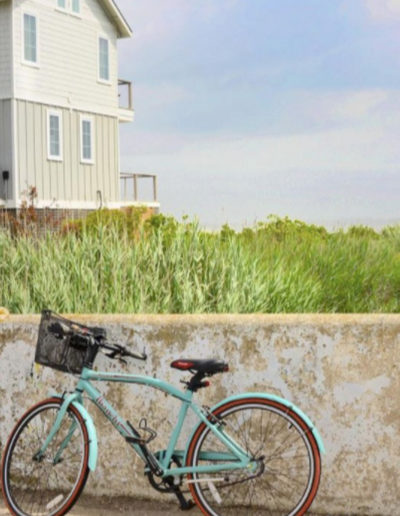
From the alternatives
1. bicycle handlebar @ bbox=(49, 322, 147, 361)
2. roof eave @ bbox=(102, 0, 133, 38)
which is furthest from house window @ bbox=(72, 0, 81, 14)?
bicycle handlebar @ bbox=(49, 322, 147, 361)

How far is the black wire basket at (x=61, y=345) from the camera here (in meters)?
4.81

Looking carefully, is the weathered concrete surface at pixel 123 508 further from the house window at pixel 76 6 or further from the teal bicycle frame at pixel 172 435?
the house window at pixel 76 6

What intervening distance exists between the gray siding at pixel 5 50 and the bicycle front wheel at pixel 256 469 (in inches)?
973

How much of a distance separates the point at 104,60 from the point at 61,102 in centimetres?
338

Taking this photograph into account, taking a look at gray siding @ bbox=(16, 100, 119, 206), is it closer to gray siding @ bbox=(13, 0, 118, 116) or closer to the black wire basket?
gray siding @ bbox=(13, 0, 118, 116)

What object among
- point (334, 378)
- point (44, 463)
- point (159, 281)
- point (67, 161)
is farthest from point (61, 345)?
point (67, 161)

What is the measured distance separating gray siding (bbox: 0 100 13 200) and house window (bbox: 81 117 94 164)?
146 inches

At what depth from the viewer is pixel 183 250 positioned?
9172mm

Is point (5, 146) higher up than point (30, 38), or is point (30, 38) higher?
point (30, 38)

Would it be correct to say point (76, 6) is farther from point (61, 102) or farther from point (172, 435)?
point (172, 435)

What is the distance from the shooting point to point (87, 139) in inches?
1249

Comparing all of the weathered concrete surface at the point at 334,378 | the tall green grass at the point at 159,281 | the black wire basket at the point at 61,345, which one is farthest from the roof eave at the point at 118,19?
the black wire basket at the point at 61,345

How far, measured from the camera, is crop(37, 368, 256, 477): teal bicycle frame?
469 cm

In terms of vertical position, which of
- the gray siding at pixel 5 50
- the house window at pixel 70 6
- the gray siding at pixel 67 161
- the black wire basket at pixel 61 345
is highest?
the house window at pixel 70 6
